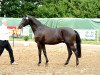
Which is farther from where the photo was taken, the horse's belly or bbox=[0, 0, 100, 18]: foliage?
bbox=[0, 0, 100, 18]: foliage

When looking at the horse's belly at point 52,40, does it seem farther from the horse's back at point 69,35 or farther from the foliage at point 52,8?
the foliage at point 52,8

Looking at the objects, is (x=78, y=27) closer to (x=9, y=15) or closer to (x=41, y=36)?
(x=41, y=36)

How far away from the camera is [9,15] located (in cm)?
5822

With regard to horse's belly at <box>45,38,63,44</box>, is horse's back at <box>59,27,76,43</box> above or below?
above

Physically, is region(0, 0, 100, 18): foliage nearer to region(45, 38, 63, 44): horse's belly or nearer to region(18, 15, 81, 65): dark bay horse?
region(18, 15, 81, 65): dark bay horse

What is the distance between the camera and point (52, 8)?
52719 mm

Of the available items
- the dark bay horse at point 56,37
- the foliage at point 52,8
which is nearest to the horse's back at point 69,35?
the dark bay horse at point 56,37

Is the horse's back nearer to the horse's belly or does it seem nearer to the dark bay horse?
the dark bay horse

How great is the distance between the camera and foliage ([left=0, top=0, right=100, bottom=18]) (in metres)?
49.0

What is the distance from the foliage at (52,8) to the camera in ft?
161

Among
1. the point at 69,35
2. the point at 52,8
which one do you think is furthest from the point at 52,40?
the point at 52,8

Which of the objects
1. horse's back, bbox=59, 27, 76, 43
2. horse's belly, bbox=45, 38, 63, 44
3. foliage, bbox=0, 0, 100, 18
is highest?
horse's back, bbox=59, 27, 76, 43

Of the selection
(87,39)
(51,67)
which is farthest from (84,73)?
(87,39)

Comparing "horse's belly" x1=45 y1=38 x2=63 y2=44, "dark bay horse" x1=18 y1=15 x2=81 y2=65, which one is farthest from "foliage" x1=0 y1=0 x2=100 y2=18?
"horse's belly" x1=45 y1=38 x2=63 y2=44
